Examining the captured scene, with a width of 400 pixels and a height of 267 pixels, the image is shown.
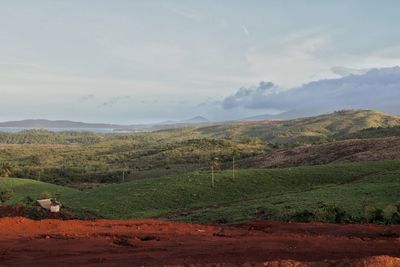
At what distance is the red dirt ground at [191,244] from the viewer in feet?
53.9

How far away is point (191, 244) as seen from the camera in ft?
65.5

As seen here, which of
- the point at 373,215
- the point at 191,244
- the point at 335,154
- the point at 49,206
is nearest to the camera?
the point at 191,244

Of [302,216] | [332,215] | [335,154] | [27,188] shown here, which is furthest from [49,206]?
[335,154]

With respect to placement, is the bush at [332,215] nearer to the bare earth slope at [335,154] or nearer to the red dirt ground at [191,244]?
the red dirt ground at [191,244]

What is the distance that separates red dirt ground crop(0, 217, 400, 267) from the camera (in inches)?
647

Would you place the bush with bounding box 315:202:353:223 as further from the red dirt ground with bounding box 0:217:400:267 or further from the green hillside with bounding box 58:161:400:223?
the red dirt ground with bounding box 0:217:400:267

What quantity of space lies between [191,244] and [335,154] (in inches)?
2395

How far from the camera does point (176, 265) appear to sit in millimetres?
14898

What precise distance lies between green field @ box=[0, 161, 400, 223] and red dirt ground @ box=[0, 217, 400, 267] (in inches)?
331

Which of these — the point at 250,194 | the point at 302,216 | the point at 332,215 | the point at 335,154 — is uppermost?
the point at 335,154

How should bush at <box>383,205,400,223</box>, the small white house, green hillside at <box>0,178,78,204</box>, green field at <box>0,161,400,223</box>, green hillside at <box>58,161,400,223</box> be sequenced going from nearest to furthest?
bush at <box>383,205,400,223</box> → green field at <box>0,161,400,223</box> → the small white house → green hillside at <box>58,161,400,223</box> → green hillside at <box>0,178,78,204</box>

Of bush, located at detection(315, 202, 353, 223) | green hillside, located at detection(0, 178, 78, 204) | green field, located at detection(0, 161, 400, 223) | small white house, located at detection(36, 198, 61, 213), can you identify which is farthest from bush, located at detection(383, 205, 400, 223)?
green hillside, located at detection(0, 178, 78, 204)

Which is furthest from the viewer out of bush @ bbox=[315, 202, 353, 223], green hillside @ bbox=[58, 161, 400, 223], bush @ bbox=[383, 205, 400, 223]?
green hillside @ bbox=[58, 161, 400, 223]

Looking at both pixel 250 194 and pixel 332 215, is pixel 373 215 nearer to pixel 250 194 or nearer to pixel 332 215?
pixel 332 215
